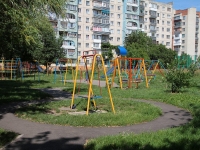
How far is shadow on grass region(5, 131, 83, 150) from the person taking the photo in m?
4.89

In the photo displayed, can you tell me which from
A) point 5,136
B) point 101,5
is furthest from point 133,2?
point 5,136

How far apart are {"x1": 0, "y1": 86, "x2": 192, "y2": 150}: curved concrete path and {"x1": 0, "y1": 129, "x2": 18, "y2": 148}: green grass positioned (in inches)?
4.9

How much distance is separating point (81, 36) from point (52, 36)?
24955 millimetres

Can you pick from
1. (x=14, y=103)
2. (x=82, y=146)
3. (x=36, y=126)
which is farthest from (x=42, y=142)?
(x=14, y=103)

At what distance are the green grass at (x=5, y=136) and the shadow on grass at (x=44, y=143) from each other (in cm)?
16

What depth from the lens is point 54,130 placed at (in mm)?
6078

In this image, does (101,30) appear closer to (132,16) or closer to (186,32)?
(132,16)

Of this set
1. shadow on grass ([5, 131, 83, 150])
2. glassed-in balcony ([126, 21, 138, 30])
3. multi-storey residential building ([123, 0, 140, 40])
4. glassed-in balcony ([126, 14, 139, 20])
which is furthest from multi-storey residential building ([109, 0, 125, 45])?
shadow on grass ([5, 131, 83, 150])

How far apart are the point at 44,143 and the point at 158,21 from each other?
79.2m

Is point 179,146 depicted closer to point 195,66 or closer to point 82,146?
point 82,146

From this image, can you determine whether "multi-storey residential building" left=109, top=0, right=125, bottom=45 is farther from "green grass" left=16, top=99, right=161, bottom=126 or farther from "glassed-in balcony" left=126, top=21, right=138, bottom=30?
"green grass" left=16, top=99, right=161, bottom=126

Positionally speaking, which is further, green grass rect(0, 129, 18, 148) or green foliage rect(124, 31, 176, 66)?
green foliage rect(124, 31, 176, 66)

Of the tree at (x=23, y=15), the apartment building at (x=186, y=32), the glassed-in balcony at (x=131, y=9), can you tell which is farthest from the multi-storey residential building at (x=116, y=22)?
the tree at (x=23, y=15)

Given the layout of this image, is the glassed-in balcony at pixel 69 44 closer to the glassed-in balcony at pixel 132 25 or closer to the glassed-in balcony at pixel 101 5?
the glassed-in balcony at pixel 101 5
